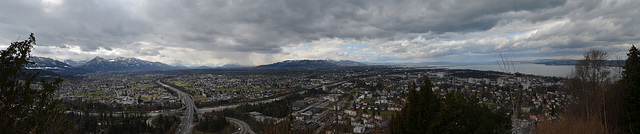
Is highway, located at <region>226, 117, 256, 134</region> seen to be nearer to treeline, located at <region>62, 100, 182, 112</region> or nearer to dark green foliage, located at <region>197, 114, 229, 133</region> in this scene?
dark green foliage, located at <region>197, 114, 229, 133</region>

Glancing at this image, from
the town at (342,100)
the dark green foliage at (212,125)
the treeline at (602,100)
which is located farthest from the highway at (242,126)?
the treeline at (602,100)

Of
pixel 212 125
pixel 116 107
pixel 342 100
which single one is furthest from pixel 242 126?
pixel 116 107

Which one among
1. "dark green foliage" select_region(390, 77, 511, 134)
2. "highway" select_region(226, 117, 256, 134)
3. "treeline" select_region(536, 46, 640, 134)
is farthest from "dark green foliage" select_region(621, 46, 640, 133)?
"highway" select_region(226, 117, 256, 134)

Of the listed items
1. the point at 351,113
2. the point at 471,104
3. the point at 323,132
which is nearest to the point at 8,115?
the point at 323,132

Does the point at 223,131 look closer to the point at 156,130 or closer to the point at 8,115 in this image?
the point at 156,130

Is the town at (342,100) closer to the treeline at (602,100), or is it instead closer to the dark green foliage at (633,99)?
the treeline at (602,100)
